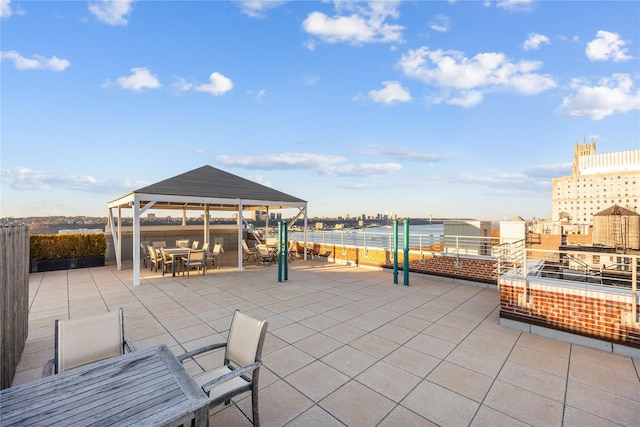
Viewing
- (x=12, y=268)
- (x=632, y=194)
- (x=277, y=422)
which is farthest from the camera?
(x=632, y=194)

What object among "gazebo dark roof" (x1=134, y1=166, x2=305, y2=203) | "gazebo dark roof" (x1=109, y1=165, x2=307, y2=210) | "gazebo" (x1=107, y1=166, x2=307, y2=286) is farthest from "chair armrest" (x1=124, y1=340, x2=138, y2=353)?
"gazebo dark roof" (x1=134, y1=166, x2=305, y2=203)

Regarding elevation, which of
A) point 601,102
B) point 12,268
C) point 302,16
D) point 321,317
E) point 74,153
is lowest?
point 321,317

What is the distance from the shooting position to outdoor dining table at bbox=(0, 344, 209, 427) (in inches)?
56.0

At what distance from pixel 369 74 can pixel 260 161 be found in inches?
818

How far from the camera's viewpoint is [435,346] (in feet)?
12.9

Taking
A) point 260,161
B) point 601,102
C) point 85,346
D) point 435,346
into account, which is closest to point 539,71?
point 435,346

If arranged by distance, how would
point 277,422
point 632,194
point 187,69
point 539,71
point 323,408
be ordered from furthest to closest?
1. point 632,194
2. point 187,69
3. point 539,71
4. point 323,408
5. point 277,422

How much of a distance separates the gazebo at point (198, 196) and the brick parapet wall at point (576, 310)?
8.44 metres

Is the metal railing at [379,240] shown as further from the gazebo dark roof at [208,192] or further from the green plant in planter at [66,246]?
the green plant in planter at [66,246]

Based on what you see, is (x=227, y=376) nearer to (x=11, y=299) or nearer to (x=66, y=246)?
(x=11, y=299)

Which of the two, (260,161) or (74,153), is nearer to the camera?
(74,153)

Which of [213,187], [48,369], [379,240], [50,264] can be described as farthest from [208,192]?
[48,369]

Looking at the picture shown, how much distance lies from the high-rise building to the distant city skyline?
93623mm

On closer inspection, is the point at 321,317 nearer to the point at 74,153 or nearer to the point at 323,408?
the point at 323,408
